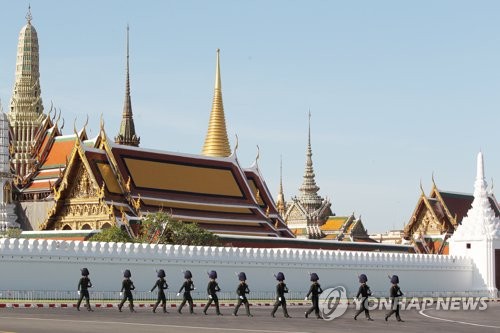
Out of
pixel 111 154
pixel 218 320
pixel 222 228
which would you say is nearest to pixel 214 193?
pixel 222 228

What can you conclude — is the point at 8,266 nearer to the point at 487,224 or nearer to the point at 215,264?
the point at 215,264

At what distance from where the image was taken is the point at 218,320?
23984 millimetres

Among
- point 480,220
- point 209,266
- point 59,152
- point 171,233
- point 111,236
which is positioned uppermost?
point 59,152

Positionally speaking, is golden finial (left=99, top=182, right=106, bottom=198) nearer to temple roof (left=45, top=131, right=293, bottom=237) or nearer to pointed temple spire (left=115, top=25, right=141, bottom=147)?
temple roof (left=45, top=131, right=293, bottom=237)

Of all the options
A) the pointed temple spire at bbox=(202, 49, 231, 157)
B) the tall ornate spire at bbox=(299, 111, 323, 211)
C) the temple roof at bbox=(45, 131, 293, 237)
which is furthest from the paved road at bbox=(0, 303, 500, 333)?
the tall ornate spire at bbox=(299, 111, 323, 211)

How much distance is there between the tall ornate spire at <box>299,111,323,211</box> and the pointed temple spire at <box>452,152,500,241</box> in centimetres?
5705

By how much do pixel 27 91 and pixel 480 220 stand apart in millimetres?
37577

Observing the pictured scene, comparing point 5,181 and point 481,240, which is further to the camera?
point 5,181

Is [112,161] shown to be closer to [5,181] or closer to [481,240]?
[5,181]

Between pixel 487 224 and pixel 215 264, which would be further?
pixel 487 224

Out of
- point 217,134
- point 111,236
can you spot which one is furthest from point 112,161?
point 217,134

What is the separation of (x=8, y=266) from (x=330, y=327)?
13443mm

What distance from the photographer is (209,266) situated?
121ft

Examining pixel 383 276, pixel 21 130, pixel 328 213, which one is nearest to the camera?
pixel 383 276
